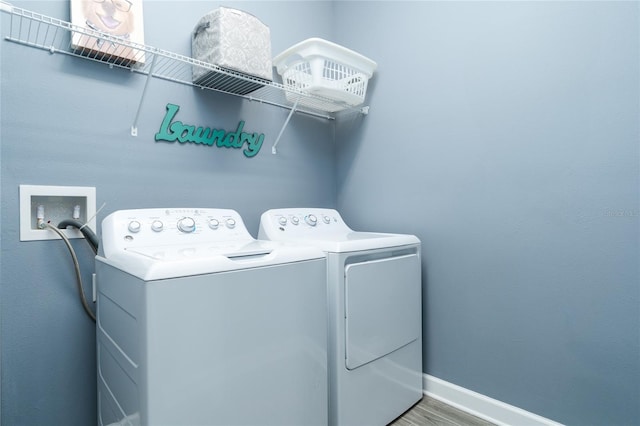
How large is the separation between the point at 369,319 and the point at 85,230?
3.80 feet

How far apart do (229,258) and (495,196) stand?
1212 mm

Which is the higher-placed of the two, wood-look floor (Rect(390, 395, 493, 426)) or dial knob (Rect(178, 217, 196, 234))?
dial knob (Rect(178, 217, 196, 234))

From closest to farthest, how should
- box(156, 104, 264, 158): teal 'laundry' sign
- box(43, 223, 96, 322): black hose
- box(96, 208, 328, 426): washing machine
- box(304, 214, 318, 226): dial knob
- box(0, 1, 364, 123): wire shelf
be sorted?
box(96, 208, 328, 426): washing machine < box(0, 1, 364, 123): wire shelf < box(43, 223, 96, 322): black hose < box(156, 104, 264, 158): teal 'laundry' sign < box(304, 214, 318, 226): dial knob

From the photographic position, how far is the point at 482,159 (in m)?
1.58

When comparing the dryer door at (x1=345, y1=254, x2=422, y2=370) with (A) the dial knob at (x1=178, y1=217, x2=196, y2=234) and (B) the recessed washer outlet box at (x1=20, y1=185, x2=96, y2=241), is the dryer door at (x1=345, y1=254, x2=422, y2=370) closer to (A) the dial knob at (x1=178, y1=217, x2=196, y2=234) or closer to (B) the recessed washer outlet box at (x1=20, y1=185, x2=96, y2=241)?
(A) the dial knob at (x1=178, y1=217, x2=196, y2=234)

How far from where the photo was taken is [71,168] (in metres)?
1.29

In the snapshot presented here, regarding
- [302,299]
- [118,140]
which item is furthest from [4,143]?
[302,299]

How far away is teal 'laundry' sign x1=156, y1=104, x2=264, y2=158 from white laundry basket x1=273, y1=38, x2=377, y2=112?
333 millimetres

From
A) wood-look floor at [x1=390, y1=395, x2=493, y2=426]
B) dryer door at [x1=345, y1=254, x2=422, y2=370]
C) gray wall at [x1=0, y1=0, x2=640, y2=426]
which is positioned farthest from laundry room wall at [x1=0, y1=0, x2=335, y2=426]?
wood-look floor at [x1=390, y1=395, x2=493, y2=426]

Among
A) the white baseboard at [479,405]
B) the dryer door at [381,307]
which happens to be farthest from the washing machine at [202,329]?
the white baseboard at [479,405]

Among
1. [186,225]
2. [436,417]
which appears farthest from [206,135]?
[436,417]

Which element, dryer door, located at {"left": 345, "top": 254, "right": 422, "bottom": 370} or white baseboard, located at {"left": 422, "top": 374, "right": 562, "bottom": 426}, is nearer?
dryer door, located at {"left": 345, "top": 254, "right": 422, "bottom": 370}

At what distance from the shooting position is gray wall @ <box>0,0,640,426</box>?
1.21 m

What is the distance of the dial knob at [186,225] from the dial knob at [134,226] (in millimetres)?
143
